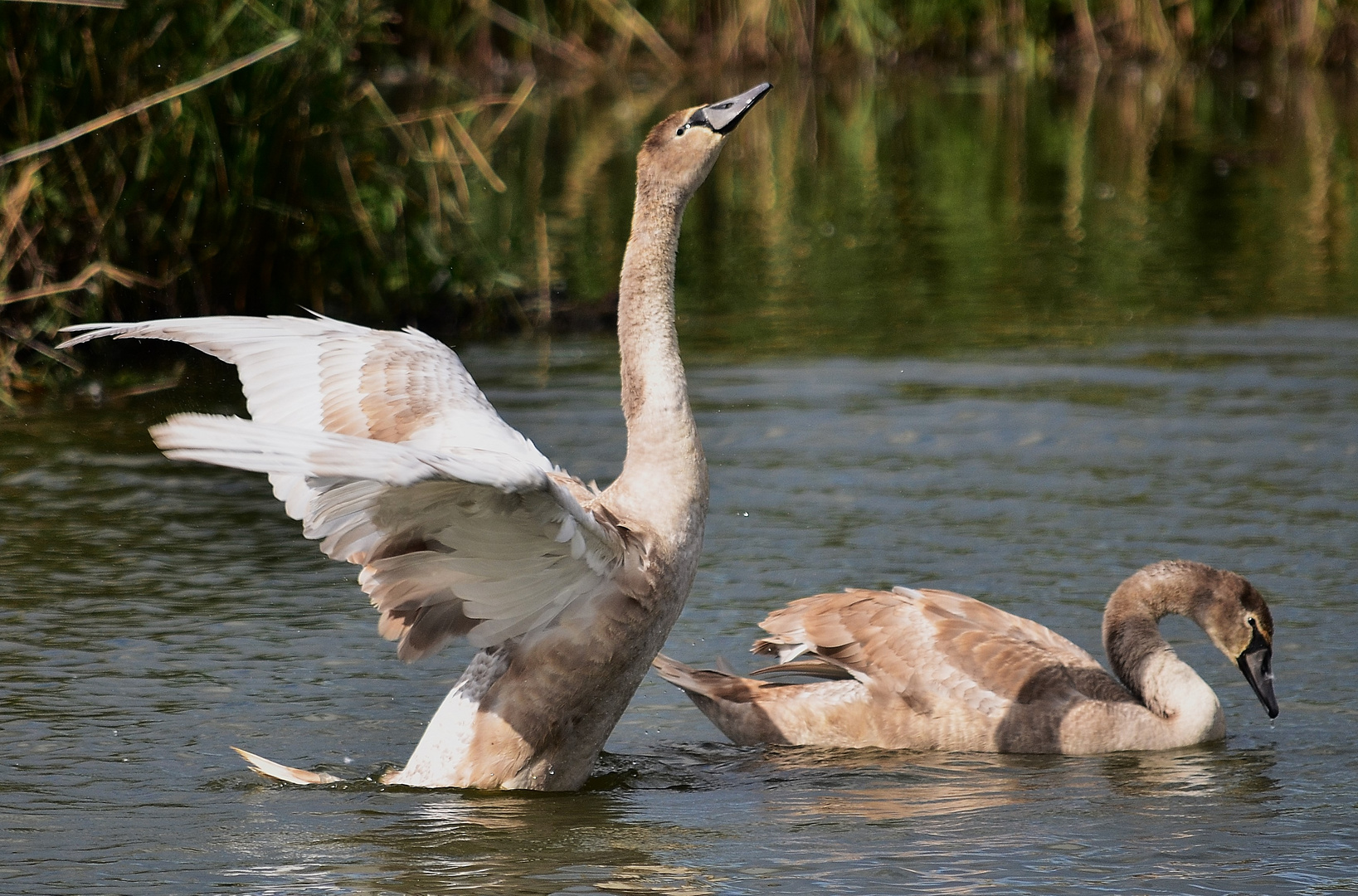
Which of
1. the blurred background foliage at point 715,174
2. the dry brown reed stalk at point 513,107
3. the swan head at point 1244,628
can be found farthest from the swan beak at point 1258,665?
the blurred background foliage at point 715,174

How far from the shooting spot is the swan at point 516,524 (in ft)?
16.8

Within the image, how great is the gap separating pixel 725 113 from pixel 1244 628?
2.42m

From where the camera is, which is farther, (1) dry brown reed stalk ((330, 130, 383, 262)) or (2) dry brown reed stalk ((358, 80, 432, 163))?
(1) dry brown reed stalk ((330, 130, 383, 262))

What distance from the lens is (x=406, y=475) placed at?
4363mm

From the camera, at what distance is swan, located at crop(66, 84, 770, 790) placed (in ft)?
A: 16.8

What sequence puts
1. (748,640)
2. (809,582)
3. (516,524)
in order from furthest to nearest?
(809,582)
(748,640)
(516,524)

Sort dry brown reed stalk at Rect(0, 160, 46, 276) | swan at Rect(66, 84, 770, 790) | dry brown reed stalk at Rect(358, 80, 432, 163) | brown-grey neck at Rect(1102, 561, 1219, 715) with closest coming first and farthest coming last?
swan at Rect(66, 84, 770, 790), brown-grey neck at Rect(1102, 561, 1219, 715), dry brown reed stalk at Rect(0, 160, 46, 276), dry brown reed stalk at Rect(358, 80, 432, 163)

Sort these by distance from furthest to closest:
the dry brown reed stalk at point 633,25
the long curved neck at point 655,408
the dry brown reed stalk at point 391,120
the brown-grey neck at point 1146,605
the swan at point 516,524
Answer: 1. the dry brown reed stalk at point 633,25
2. the dry brown reed stalk at point 391,120
3. the brown-grey neck at point 1146,605
4. the long curved neck at point 655,408
5. the swan at point 516,524

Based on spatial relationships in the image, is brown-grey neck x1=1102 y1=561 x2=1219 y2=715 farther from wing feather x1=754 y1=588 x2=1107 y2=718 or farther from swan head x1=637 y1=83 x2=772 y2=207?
swan head x1=637 y1=83 x2=772 y2=207

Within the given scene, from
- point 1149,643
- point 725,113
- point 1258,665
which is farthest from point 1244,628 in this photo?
point 725,113

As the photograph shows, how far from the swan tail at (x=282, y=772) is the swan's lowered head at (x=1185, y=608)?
8.49 ft

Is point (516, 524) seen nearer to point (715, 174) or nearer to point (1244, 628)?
point (1244, 628)

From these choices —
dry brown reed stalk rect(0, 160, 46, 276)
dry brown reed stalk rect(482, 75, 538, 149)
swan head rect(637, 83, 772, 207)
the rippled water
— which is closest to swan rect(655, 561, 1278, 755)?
the rippled water

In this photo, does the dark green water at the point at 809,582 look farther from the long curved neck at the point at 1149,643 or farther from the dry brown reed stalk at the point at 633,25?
the dry brown reed stalk at the point at 633,25
